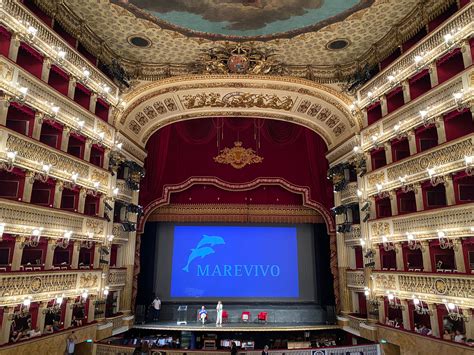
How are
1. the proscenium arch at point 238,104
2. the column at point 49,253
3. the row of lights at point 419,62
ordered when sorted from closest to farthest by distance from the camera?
the row of lights at point 419,62
the column at point 49,253
the proscenium arch at point 238,104

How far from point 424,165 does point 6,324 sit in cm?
1376

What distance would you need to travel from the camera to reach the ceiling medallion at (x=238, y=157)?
19.9m

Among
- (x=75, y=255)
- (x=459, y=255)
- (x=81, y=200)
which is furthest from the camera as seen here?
(x=81, y=200)

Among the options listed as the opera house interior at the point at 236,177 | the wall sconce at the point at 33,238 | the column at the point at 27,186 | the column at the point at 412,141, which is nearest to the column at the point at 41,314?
the opera house interior at the point at 236,177

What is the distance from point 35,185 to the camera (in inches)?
520

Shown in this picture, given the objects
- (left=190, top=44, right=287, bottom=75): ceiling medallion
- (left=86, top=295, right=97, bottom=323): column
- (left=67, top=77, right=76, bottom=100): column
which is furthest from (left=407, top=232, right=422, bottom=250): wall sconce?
(left=67, top=77, right=76, bottom=100): column

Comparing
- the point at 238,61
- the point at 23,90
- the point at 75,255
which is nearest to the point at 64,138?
the point at 23,90

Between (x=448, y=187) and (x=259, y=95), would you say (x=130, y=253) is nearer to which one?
(x=259, y=95)

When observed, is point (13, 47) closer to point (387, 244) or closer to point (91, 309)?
point (91, 309)

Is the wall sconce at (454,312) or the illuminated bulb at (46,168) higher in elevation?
the illuminated bulb at (46,168)

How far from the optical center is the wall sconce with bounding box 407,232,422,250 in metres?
12.7

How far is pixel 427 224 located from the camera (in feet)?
40.2

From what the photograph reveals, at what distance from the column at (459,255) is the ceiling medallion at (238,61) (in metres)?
10.3

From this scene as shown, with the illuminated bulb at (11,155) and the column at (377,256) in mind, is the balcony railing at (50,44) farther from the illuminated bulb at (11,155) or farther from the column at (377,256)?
the column at (377,256)
